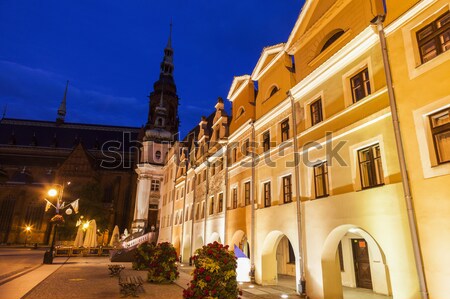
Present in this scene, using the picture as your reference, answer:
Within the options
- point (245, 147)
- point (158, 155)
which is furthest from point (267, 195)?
point (158, 155)

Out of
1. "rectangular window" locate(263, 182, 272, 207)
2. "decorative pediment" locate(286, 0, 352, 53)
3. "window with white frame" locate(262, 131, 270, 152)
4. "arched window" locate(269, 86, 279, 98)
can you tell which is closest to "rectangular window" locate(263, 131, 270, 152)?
"window with white frame" locate(262, 131, 270, 152)

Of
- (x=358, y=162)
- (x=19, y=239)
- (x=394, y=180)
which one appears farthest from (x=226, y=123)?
(x=19, y=239)

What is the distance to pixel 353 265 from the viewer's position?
18.1 metres

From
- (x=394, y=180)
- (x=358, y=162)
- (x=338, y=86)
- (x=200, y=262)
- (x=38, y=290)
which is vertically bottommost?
(x=38, y=290)

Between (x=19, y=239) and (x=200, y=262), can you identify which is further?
(x=19, y=239)

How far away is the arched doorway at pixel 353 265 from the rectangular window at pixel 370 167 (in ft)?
6.44

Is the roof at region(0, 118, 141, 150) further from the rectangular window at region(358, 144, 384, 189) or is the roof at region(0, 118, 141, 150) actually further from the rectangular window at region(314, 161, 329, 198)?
the rectangular window at region(358, 144, 384, 189)

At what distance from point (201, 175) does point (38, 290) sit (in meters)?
19.6

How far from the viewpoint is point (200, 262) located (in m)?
11.6

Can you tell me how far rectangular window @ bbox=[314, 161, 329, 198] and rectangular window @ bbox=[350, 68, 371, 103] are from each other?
349 centimetres

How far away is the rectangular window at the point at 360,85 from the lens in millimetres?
12788

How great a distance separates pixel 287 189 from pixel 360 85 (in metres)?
7.18

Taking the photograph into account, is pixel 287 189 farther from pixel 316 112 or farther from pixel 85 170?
pixel 85 170

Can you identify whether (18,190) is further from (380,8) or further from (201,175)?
(380,8)
